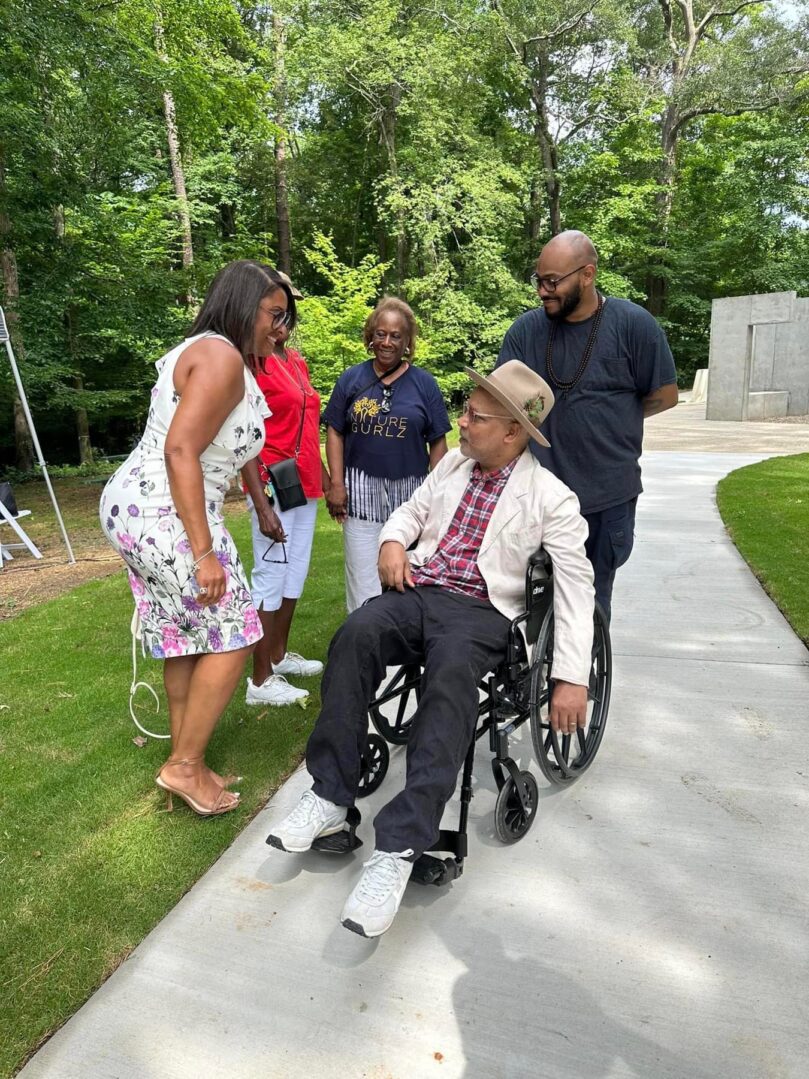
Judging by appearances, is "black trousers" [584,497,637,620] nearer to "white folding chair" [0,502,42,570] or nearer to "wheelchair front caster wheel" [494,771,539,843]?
"wheelchair front caster wheel" [494,771,539,843]

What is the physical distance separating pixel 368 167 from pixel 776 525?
Answer: 59.4 feet

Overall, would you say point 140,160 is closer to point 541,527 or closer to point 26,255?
point 26,255

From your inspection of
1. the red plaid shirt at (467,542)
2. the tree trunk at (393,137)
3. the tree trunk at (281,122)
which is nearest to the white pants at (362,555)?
the red plaid shirt at (467,542)

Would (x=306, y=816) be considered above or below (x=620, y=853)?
above

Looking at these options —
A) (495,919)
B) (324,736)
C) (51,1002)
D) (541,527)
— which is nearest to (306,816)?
(324,736)

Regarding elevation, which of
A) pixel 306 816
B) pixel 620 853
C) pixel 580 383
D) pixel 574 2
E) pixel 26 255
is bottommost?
pixel 620 853

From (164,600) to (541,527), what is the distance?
113 cm

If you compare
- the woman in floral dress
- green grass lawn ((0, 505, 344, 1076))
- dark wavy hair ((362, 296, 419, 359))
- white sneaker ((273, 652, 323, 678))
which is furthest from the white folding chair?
the woman in floral dress

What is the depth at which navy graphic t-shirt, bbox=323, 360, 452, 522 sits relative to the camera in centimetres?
325

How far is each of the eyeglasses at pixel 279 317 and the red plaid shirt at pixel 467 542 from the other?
2.55 feet

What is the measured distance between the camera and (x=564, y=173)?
23500 millimetres

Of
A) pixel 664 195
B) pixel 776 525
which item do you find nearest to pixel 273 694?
pixel 776 525

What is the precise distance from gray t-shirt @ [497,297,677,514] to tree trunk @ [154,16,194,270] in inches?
354

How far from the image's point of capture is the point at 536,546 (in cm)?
236
